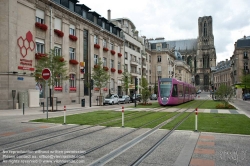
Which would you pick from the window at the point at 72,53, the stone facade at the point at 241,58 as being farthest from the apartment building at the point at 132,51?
the stone facade at the point at 241,58

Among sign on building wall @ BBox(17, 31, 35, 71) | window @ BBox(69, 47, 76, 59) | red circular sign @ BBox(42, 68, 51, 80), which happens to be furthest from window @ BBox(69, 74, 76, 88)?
red circular sign @ BBox(42, 68, 51, 80)

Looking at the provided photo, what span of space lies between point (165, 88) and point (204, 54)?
4709 inches

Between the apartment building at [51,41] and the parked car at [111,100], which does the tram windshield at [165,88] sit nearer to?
the parked car at [111,100]

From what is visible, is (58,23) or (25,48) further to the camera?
(58,23)

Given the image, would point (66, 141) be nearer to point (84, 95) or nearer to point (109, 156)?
point (109, 156)

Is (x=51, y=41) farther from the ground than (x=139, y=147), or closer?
farther from the ground

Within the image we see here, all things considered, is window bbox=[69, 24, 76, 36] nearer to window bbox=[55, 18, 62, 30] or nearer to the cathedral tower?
window bbox=[55, 18, 62, 30]

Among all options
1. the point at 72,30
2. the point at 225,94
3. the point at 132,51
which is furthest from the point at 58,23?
the point at 132,51

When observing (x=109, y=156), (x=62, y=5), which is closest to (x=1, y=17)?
(x=62, y=5)

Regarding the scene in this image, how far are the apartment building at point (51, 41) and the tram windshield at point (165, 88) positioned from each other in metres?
11.4

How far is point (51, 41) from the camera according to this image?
1184 inches

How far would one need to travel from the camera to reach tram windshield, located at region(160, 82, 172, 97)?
1031 inches

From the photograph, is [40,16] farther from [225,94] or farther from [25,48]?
[225,94]

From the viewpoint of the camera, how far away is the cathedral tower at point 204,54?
135875 mm
